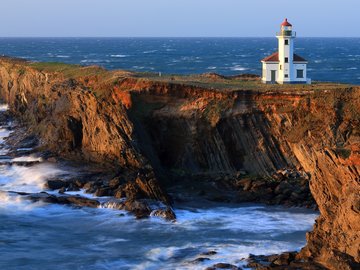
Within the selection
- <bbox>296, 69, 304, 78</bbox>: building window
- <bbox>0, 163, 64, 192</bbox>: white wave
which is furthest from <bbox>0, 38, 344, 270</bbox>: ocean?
<bbox>296, 69, 304, 78</bbox>: building window

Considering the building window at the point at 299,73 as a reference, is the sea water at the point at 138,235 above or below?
below

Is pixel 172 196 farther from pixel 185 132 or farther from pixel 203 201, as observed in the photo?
pixel 185 132

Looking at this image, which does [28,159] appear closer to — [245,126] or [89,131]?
[89,131]

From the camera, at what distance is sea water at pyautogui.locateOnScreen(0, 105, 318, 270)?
28.0 m

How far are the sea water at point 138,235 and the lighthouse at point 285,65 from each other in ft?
64.2

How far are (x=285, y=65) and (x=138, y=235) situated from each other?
26.7m

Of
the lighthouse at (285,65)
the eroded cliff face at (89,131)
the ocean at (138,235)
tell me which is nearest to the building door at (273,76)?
the lighthouse at (285,65)

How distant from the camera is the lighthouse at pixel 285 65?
53750 millimetres

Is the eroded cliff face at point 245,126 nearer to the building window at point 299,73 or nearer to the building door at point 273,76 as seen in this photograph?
the building door at point 273,76

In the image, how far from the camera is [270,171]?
136ft

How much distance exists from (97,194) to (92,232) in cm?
574

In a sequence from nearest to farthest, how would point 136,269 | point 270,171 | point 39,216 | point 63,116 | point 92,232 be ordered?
point 136,269 → point 92,232 → point 39,216 → point 270,171 → point 63,116

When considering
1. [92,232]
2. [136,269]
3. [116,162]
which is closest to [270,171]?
[116,162]

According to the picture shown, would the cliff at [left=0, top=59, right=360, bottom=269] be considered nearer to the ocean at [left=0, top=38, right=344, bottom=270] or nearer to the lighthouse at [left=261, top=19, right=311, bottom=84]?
the ocean at [left=0, top=38, right=344, bottom=270]
